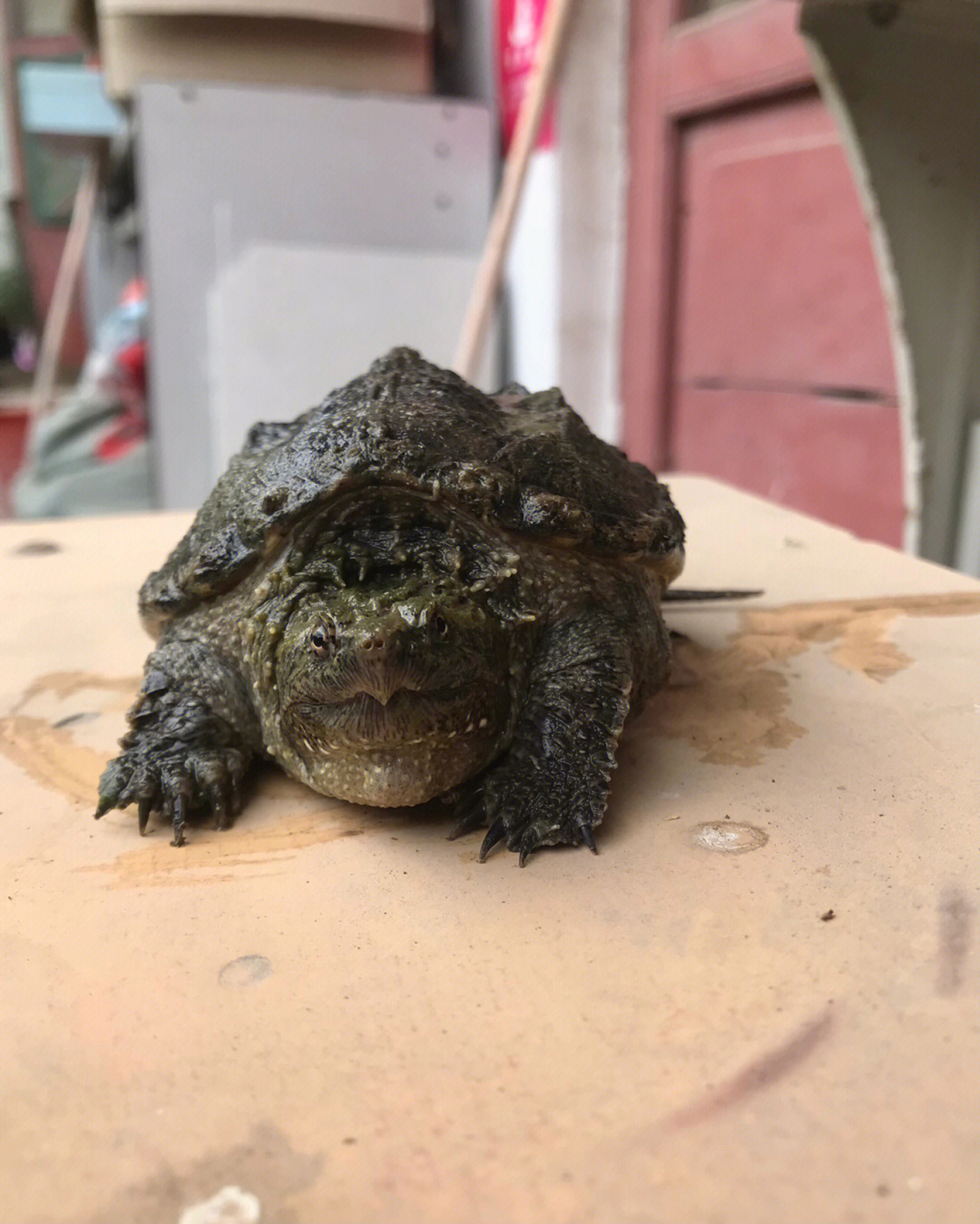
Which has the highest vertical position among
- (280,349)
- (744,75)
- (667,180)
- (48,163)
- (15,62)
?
(15,62)

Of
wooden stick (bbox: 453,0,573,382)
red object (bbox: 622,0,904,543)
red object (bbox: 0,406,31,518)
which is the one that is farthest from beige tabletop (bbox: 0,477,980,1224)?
red object (bbox: 0,406,31,518)

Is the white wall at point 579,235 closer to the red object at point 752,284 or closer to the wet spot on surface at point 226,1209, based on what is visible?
the red object at point 752,284

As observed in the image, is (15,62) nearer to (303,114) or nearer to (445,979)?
(303,114)

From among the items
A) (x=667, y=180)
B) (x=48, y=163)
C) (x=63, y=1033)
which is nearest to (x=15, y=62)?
(x=48, y=163)

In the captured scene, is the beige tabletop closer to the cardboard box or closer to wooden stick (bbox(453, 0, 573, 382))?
wooden stick (bbox(453, 0, 573, 382))

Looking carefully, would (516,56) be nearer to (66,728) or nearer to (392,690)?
(66,728)

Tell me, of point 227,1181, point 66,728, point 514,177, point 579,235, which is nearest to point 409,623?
point 227,1181

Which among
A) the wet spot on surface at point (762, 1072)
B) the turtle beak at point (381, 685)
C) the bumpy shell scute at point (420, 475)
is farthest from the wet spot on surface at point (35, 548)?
the wet spot on surface at point (762, 1072)
